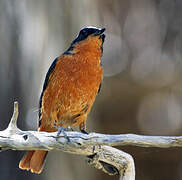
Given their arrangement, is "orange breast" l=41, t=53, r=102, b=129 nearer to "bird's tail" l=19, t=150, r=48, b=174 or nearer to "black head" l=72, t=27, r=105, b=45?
"black head" l=72, t=27, r=105, b=45

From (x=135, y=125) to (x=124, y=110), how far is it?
0.31 m

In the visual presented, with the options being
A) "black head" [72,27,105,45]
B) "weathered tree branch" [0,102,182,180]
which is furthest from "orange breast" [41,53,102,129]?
"weathered tree branch" [0,102,182,180]

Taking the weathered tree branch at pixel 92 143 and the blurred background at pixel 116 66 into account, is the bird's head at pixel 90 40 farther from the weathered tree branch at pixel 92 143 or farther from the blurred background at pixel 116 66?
the blurred background at pixel 116 66

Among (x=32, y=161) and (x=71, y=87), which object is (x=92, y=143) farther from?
(x=32, y=161)

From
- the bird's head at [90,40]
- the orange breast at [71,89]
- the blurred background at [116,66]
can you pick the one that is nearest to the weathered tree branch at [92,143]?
the orange breast at [71,89]

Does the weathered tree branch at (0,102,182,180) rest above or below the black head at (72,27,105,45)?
below

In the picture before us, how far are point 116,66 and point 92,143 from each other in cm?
423

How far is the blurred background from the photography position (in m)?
6.89

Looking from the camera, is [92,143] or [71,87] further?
[71,87]

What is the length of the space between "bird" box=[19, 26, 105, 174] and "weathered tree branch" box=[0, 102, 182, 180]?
703 millimetres

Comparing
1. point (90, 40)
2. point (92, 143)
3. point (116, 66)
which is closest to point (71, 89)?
point (90, 40)

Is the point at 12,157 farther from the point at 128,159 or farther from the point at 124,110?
the point at 128,159

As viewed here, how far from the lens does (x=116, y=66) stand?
25.0ft

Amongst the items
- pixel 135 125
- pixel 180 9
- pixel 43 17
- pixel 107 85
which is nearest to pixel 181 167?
pixel 135 125
